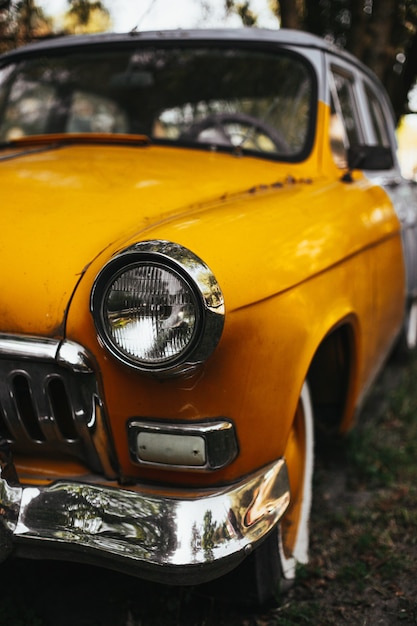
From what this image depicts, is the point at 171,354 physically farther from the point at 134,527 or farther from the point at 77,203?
the point at 77,203

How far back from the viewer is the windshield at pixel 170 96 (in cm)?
262

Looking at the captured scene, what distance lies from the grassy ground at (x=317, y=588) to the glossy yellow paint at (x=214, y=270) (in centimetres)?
58

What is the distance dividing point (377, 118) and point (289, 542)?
2.34 m

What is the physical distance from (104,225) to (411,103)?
514 cm

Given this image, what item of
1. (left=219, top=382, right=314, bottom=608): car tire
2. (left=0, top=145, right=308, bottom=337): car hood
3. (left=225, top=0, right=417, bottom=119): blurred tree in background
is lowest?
(left=219, top=382, right=314, bottom=608): car tire

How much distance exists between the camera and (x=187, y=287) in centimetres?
133

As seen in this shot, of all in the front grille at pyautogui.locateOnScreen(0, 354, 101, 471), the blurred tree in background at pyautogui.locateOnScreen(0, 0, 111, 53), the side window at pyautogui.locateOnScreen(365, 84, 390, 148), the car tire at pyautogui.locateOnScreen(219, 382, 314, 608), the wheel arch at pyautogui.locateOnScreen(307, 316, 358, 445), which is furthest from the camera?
the blurred tree in background at pyautogui.locateOnScreen(0, 0, 111, 53)

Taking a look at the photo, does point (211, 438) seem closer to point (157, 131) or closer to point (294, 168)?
point (294, 168)

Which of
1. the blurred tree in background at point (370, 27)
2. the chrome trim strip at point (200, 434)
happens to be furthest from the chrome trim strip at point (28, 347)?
the blurred tree in background at point (370, 27)

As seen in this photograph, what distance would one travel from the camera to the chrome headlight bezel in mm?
1321

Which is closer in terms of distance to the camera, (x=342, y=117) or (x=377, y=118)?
(x=342, y=117)

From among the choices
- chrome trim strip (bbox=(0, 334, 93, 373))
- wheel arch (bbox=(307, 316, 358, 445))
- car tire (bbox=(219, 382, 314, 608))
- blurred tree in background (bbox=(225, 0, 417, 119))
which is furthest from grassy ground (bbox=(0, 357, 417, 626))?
blurred tree in background (bbox=(225, 0, 417, 119))

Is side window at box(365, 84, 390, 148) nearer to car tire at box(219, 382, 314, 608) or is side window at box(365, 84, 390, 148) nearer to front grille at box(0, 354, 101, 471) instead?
car tire at box(219, 382, 314, 608)

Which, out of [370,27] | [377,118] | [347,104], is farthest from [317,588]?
[370,27]
